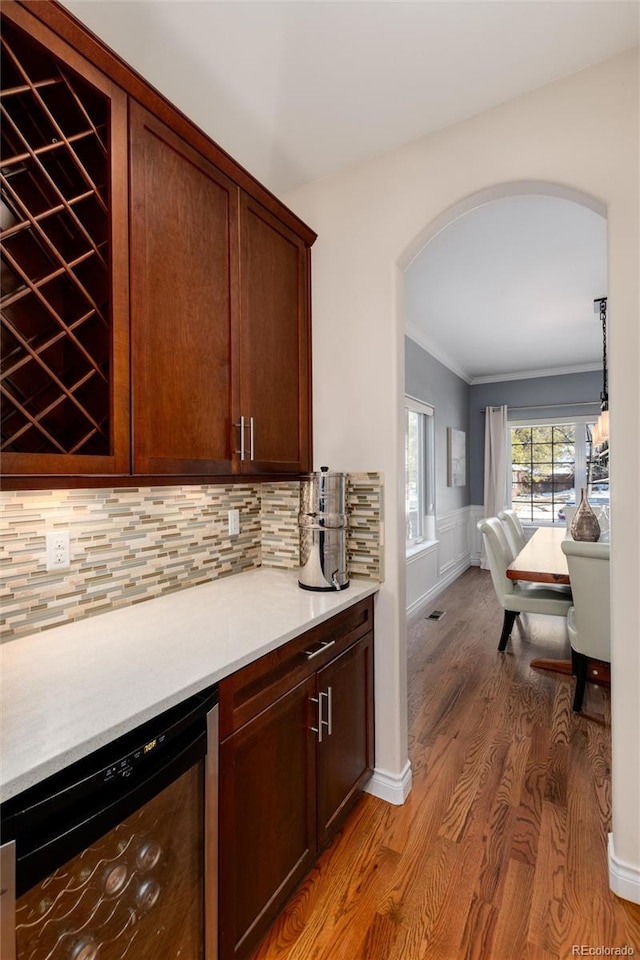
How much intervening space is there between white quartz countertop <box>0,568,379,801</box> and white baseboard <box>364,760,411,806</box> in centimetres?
82

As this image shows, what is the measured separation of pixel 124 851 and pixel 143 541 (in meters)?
0.93

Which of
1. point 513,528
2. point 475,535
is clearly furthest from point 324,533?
point 475,535

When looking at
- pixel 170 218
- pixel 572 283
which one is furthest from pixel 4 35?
pixel 572 283

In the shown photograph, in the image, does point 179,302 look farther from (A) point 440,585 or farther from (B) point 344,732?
(A) point 440,585

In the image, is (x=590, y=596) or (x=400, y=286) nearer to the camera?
(x=400, y=286)

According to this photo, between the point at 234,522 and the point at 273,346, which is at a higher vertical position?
the point at 273,346

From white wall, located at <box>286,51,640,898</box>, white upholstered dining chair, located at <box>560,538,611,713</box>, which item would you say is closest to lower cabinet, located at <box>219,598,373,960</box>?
white wall, located at <box>286,51,640,898</box>

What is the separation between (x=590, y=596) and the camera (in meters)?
2.45

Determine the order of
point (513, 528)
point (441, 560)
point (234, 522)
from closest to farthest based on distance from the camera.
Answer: point (234, 522), point (513, 528), point (441, 560)

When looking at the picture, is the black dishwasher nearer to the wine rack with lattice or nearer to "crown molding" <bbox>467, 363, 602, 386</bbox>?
the wine rack with lattice

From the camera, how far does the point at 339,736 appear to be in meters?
1.64


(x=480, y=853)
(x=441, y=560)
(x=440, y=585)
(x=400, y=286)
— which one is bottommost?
(x=480, y=853)

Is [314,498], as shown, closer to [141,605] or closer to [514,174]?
[141,605]

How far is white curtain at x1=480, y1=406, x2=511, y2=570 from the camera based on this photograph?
6.27 metres
